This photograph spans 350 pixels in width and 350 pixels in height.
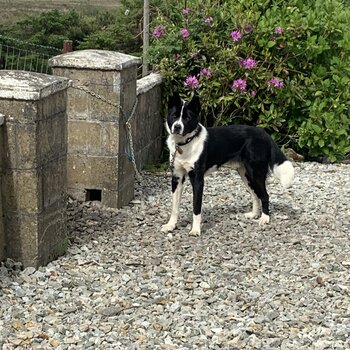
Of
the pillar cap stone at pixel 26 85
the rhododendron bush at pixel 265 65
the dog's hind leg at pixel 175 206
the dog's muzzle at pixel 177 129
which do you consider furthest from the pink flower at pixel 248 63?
the pillar cap stone at pixel 26 85

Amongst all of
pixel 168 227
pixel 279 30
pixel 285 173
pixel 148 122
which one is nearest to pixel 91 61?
pixel 168 227

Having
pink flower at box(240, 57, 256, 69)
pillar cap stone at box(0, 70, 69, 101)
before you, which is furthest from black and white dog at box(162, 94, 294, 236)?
pink flower at box(240, 57, 256, 69)

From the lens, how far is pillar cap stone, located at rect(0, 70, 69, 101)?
5.07 metres

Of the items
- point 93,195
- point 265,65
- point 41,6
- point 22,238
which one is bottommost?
point 41,6

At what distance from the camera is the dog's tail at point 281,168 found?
6.77m

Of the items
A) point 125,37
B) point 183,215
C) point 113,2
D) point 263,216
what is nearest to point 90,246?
point 183,215

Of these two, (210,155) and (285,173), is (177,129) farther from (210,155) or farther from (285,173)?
(285,173)

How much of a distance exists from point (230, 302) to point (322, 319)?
0.59 metres

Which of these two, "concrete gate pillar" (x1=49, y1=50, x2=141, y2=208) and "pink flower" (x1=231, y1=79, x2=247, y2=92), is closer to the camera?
Result: "concrete gate pillar" (x1=49, y1=50, x2=141, y2=208)

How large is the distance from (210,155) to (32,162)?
5.67 feet

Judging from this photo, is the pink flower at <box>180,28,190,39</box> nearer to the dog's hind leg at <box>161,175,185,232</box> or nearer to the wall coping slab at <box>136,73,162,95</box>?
the wall coping slab at <box>136,73,162,95</box>

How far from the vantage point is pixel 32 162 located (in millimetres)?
5188

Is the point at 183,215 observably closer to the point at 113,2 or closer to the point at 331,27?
the point at 331,27

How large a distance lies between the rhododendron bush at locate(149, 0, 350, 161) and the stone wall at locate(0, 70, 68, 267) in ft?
12.5
